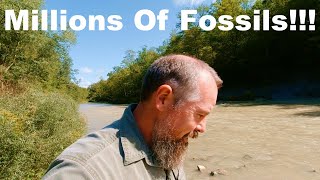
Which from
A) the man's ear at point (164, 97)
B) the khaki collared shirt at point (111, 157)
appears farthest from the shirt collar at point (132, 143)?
the man's ear at point (164, 97)

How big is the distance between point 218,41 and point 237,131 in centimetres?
3783

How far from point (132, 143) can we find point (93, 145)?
17 centimetres

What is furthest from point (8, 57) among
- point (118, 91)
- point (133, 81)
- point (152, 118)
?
point (118, 91)

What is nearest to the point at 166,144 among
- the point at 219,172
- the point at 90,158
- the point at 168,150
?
the point at 168,150

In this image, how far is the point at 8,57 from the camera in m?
23.4

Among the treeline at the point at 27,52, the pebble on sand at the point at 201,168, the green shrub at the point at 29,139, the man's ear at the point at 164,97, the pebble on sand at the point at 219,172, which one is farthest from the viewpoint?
the treeline at the point at 27,52

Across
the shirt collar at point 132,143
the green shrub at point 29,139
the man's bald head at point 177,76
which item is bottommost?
the green shrub at point 29,139

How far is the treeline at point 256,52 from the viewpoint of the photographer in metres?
41.5

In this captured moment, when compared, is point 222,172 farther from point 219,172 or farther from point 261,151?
point 261,151

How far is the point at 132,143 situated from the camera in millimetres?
1480

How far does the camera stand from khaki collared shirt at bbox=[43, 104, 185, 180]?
126 cm

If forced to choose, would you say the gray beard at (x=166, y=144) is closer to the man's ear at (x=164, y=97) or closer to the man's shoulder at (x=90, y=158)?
the man's ear at (x=164, y=97)

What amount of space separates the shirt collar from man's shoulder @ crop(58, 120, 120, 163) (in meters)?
0.03

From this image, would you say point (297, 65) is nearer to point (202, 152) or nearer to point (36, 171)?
point (202, 152)
